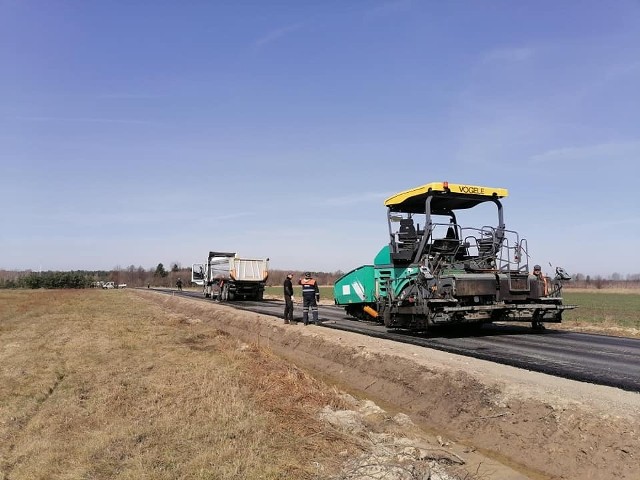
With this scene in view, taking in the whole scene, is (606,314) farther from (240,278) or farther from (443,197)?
(240,278)

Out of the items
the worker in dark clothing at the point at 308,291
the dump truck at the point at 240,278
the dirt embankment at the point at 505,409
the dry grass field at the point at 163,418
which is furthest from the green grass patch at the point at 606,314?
the dump truck at the point at 240,278

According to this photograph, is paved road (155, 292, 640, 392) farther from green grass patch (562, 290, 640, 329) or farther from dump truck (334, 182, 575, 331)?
green grass patch (562, 290, 640, 329)

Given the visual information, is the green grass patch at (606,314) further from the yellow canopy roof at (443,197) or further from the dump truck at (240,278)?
the dump truck at (240,278)

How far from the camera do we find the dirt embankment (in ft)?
17.2

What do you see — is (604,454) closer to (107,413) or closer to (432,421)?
(432,421)

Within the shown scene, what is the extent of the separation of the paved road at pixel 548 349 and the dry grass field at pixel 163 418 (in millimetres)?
3475

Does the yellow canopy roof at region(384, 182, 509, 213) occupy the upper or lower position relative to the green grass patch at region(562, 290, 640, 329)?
upper

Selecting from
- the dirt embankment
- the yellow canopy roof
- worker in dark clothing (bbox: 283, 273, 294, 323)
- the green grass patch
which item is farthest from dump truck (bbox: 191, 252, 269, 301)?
the dirt embankment

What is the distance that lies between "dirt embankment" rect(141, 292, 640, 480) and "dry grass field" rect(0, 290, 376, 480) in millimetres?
1389

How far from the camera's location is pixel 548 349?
1035 centimetres

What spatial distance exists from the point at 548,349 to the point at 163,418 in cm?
772

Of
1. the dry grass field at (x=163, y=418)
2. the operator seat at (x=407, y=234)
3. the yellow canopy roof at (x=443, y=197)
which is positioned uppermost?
the yellow canopy roof at (x=443, y=197)

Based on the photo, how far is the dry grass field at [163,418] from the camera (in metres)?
4.88

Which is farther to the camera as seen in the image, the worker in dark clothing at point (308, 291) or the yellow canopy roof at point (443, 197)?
the worker in dark clothing at point (308, 291)
